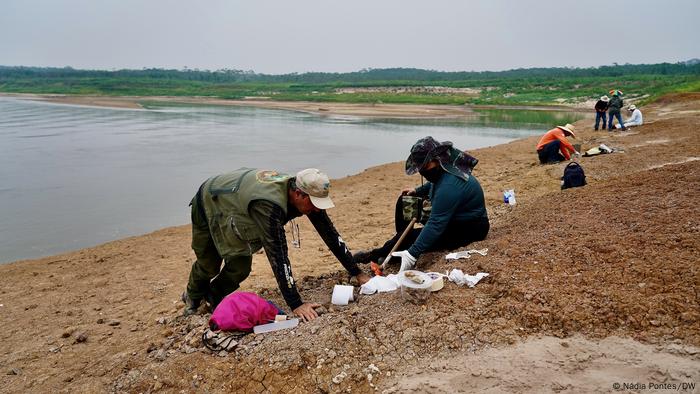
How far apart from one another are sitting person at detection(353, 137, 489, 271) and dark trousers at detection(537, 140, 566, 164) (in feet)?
23.6

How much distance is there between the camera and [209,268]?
165 inches

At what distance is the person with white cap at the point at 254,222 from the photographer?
338cm

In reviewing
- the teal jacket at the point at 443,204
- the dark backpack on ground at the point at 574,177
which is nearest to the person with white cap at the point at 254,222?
the teal jacket at the point at 443,204

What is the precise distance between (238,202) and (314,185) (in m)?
0.65

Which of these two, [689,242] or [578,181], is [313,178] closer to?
[689,242]

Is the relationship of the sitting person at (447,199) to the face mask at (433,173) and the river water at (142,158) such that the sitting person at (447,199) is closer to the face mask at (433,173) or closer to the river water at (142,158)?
the face mask at (433,173)

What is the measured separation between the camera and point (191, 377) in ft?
10.1

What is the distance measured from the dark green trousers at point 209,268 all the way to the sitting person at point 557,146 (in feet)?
28.3

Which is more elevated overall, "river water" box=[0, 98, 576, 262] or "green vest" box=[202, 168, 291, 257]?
"green vest" box=[202, 168, 291, 257]

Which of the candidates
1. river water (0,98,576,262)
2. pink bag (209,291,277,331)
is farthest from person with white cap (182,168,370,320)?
river water (0,98,576,262)

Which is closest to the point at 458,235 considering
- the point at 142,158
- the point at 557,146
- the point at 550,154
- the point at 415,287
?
the point at 415,287

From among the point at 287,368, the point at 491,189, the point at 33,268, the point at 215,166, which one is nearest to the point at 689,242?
the point at 287,368

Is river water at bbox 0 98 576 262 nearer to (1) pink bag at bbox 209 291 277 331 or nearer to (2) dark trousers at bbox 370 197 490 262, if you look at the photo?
(1) pink bag at bbox 209 291 277 331

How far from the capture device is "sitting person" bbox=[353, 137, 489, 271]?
13.1 ft
